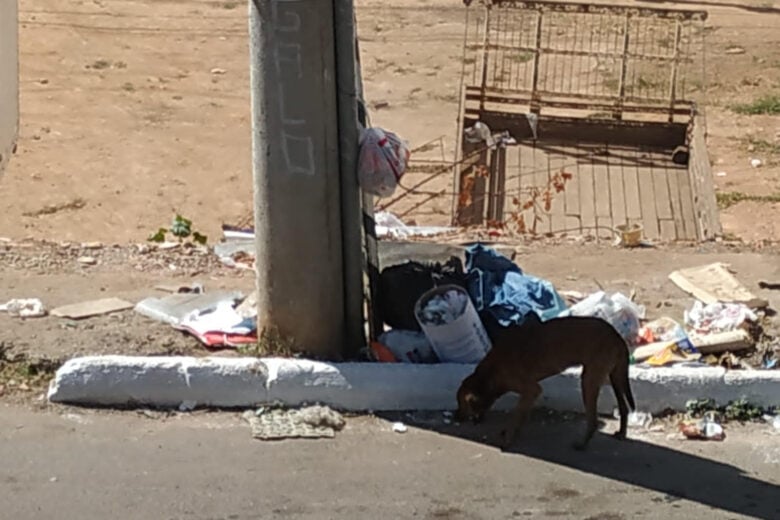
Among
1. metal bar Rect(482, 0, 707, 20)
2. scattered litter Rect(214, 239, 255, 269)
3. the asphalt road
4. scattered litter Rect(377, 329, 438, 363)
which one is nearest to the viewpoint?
the asphalt road

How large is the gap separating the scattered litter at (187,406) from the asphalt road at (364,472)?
10 centimetres

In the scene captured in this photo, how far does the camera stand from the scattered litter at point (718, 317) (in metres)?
6.99

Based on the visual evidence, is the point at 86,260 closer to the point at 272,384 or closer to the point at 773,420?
the point at 272,384

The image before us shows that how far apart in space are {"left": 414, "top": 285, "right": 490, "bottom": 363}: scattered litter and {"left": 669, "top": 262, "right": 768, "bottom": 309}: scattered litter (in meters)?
1.58

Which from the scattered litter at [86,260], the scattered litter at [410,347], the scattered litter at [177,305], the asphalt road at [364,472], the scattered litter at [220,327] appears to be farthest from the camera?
the scattered litter at [86,260]

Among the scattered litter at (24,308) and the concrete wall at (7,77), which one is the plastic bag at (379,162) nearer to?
the concrete wall at (7,77)

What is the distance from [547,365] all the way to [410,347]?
2.92 ft

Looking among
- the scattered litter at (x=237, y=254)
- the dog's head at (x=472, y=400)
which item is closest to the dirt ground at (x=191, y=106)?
the scattered litter at (x=237, y=254)

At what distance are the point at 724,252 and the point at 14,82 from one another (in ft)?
14.9

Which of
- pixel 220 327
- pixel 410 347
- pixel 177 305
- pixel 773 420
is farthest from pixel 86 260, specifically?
pixel 773 420

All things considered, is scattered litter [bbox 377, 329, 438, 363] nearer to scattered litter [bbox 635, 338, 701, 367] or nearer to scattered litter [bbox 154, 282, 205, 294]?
scattered litter [bbox 635, 338, 701, 367]

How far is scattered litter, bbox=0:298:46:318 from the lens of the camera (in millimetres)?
6992

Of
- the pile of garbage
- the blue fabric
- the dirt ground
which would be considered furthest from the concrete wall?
the dirt ground

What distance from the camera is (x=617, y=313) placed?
6.84 meters
